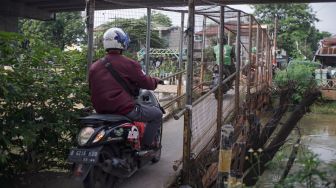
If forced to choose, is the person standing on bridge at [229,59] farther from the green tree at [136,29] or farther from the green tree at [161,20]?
the green tree at [161,20]

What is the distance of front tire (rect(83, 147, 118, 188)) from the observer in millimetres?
4453

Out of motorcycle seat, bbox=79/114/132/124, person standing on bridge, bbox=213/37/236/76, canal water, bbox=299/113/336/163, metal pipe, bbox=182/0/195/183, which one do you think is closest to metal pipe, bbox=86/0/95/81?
motorcycle seat, bbox=79/114/132/124

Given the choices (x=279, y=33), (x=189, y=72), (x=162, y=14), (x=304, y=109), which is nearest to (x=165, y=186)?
(x=189, y=72)

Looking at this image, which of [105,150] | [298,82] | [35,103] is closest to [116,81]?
[105,150]

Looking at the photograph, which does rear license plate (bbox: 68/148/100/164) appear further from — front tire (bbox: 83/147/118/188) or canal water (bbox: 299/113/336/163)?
canal water (bbox: 299/113/336/163)

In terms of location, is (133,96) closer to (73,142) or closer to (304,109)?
(73,142)

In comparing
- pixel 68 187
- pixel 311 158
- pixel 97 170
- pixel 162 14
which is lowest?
pixel 68 187

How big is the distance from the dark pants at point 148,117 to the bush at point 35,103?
67 cm

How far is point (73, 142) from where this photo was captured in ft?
17.3

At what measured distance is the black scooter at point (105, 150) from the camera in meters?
4.39

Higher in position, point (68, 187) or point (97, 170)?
point (97, 170)

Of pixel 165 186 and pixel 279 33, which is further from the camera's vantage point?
pixel 279 33

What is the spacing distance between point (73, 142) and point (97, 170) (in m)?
0.82

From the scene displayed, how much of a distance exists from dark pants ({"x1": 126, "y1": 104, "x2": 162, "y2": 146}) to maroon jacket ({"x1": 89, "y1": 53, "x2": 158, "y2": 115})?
0.12 meters
